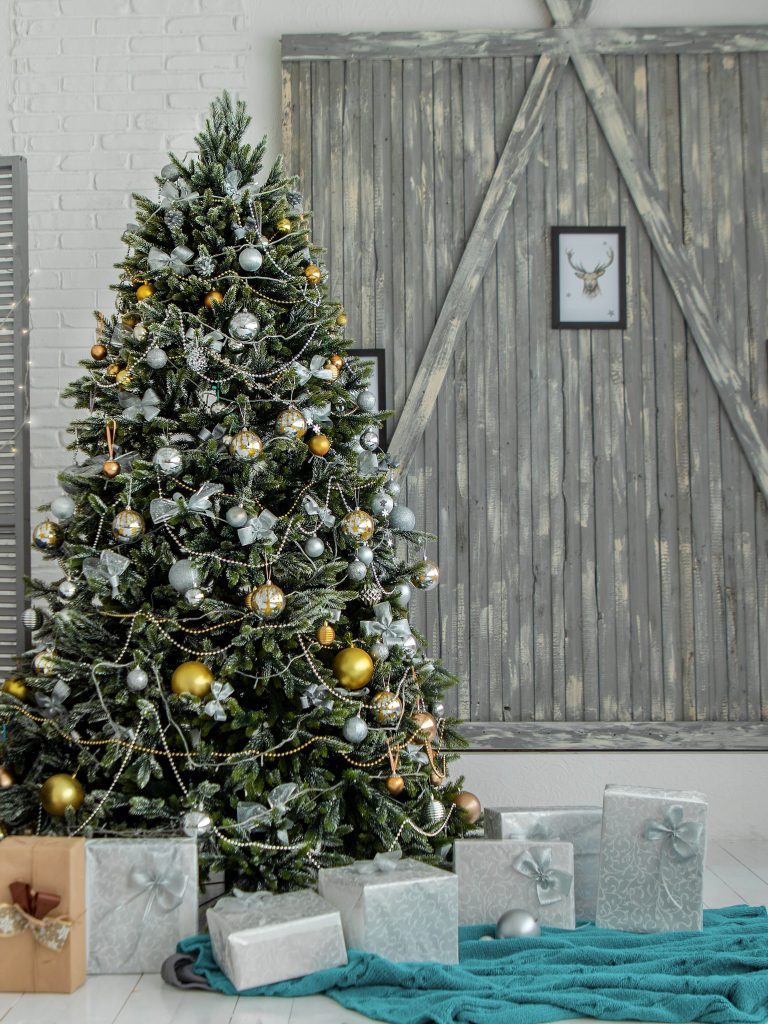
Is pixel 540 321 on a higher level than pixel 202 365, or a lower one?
higher

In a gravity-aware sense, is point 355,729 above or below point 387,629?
below

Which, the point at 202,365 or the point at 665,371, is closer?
the point at 202,365

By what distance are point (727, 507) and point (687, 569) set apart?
25 cm

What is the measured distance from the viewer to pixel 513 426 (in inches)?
131

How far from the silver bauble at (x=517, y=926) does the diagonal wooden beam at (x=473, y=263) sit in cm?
157

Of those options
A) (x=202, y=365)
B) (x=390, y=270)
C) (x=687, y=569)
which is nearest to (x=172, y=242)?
(x=202, y=365)

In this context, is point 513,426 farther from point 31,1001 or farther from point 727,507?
point 31,1001

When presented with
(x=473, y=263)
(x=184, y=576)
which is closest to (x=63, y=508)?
(x=184, y=576)

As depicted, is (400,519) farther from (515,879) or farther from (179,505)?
(515,879)

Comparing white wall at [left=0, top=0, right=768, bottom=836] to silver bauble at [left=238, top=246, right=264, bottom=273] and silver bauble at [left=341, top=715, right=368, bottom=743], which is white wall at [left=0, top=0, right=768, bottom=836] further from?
silver bauble at [left=341, top=715, right=368, bottom=743]

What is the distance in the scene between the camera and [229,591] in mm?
2336

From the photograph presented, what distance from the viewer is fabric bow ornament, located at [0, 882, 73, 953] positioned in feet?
6.09

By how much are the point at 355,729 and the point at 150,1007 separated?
27.3 inches

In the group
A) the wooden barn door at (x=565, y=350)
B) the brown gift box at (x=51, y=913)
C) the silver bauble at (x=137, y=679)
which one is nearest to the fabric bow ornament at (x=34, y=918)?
the brown gift box at (x=51, y=913)
